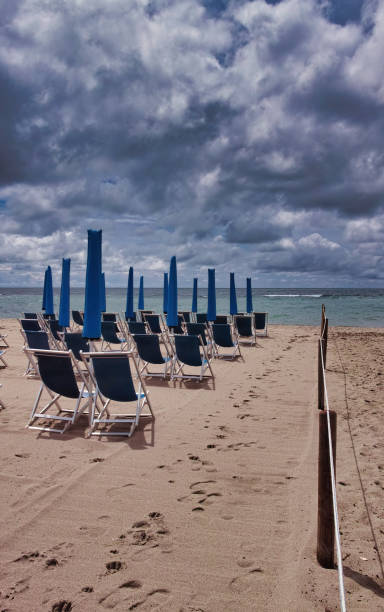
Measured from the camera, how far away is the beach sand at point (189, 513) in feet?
6.26

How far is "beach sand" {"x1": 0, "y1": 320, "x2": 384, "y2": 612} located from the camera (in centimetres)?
191

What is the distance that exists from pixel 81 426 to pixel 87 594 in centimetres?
252

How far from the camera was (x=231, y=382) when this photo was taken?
21.4ft

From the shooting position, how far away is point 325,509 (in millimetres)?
1966

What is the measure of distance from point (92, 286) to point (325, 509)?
10.3ft

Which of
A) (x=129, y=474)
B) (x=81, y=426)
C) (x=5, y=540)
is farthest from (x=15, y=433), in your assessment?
(x=5, y=540)

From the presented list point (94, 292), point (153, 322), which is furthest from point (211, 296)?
point (94, 292)

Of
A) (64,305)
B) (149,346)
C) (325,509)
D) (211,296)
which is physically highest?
(211,296)

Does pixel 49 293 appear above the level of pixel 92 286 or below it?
above

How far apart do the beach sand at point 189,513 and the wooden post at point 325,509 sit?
0.08m

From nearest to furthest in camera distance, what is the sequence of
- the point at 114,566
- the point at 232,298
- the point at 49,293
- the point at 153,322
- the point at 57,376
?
the point at 114,566
the point at 57,376
the point at 153,322
the point at 49,293
the point at 232,298

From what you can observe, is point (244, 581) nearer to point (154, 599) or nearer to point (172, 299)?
point (154, 599)

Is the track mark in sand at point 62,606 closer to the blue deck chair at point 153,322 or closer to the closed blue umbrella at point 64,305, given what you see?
the closed blue umbrella at point 64,305

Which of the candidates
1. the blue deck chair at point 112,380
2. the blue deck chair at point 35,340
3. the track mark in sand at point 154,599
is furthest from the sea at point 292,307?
the track mark in sand at point 154,599
